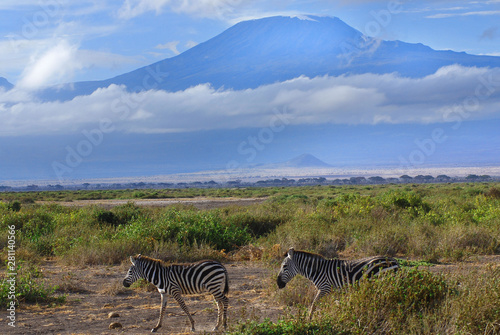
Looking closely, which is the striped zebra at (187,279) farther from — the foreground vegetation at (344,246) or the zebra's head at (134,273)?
the foreground vegetation at (344,246)

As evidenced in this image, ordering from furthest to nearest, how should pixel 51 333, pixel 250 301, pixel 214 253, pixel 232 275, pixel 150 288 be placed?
pixel 214 253 < pixel 232 275 < pixel 150 288 < pixel 250 301 < pixel 51 333

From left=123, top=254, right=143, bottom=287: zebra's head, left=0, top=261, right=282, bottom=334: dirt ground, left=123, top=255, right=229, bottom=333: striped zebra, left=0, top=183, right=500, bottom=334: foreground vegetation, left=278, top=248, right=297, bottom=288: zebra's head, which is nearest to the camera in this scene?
left=0, top=183, right=500, bottom=334: foreground vegetation

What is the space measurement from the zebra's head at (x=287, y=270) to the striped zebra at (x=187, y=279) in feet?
2.85

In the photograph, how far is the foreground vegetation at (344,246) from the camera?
21.0 feet

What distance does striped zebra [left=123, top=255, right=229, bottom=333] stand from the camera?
297 inches

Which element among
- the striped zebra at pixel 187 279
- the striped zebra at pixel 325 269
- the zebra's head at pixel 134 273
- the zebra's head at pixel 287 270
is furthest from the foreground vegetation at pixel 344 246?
the zebra's head at pixel 134 273

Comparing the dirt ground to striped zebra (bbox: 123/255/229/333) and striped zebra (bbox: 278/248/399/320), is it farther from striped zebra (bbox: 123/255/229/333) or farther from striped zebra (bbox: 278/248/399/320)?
striped zebra (bbox: 278/248/399/320)

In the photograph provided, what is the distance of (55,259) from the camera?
14922mm

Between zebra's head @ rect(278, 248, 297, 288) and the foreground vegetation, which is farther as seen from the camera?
zebra's head @ rect(278, 248, 297, 288)

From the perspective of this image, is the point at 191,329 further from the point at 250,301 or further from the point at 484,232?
the point at 484,232

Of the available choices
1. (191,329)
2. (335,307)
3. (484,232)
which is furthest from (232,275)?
(484,232)

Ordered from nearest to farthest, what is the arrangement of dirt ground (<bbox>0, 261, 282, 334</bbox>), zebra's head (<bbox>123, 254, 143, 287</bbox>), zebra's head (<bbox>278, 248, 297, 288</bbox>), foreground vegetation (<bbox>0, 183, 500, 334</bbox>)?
foreground vegetation (<bbox>0, 183, 500, 334</bbox>) < dirt ground (<bbox>0, 261, 282, 334</bbox>) < zebra's head (<bbox>278, 248, 297, 288</bbox>) < zebra's head (<bbox>123, 254, 143, 287</bbox>)

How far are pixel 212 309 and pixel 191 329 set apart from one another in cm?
123

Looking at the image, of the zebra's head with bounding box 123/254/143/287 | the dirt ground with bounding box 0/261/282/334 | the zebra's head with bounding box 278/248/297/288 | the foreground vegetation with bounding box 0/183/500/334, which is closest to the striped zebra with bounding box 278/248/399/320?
the zebra's head with bounding box 278/248/297/288
